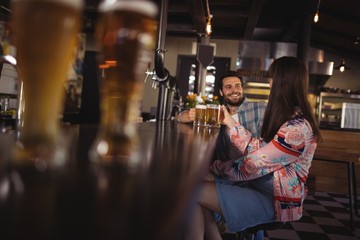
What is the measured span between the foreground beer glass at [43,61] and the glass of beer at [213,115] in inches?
66.9

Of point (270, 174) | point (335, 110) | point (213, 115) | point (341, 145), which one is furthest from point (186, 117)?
point (335, 110)

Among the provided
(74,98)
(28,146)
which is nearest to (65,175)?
(28,146)

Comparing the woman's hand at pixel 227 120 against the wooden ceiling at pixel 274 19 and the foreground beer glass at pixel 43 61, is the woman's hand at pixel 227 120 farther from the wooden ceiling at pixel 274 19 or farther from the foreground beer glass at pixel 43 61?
the wooden ceiling at pixel 274 19

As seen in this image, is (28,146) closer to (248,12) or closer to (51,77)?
(51,77)

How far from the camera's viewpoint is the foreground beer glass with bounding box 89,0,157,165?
0.55 m

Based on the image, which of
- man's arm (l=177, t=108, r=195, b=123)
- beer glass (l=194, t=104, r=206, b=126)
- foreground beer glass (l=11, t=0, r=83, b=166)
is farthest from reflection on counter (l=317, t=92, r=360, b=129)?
foreground beer glass (l=11, t=0, r=83, b=166)

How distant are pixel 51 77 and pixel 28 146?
10 centimetres

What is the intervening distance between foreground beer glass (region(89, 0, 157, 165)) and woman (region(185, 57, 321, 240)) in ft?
4.04

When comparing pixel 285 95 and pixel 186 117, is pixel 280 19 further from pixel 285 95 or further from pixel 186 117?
pixel 285 95

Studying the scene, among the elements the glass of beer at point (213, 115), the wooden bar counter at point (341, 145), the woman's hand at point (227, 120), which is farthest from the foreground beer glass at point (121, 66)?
the wooden bar counter at point (341, 145)

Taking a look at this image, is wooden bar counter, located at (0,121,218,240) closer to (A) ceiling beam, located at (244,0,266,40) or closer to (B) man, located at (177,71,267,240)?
(B) man, located at (177,71,267,240)

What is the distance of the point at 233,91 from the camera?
3.41m

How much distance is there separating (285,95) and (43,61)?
5.61ft

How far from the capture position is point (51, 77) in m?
0.52
